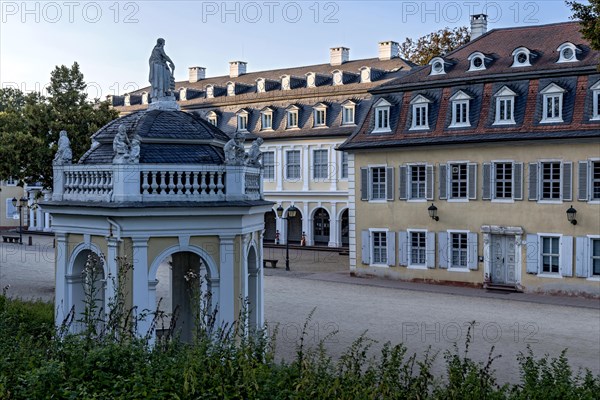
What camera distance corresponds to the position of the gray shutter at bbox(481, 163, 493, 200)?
29.6 meters

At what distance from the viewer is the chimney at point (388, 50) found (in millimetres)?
49719

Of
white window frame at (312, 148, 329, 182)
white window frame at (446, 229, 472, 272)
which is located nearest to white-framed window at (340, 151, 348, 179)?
white window frame at (312, 148, 329, 182)

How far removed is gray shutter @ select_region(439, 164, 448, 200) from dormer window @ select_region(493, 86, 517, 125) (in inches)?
105

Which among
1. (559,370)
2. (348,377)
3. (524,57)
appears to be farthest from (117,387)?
(524,57)

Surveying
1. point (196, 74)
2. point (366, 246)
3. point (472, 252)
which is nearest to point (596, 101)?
point (472, 252)

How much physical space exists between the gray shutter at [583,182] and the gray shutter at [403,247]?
7.14m

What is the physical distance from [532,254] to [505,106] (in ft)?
18.3

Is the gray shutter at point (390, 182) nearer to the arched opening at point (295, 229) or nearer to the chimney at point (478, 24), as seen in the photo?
the chimney at point (478, 24)

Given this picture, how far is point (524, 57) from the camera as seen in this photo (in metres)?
29.8

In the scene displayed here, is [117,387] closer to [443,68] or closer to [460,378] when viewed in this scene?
[460,378]

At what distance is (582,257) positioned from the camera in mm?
27562

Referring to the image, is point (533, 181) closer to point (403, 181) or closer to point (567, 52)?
point (567, 52)

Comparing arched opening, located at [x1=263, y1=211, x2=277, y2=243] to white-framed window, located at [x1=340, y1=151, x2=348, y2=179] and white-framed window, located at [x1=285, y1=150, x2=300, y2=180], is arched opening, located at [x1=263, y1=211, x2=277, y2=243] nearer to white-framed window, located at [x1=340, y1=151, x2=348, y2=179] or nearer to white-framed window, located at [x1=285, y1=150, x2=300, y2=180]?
white-framed window, located at [x1=285, y1=150, x2=300, y2=180]

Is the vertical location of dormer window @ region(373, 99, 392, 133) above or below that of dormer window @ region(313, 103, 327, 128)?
below
